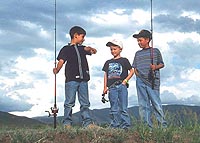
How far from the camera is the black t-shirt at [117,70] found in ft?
42.8

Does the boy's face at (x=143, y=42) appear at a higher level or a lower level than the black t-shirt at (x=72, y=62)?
higher

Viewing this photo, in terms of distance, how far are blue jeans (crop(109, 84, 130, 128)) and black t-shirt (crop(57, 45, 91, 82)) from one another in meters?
0.68

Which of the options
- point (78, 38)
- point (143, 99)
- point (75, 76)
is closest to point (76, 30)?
point (78, 38)

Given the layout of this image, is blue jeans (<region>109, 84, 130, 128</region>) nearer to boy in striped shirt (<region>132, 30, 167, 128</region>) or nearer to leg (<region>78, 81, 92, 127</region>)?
boy in striped shirt (<region>132, 30, 167, 128</region>)

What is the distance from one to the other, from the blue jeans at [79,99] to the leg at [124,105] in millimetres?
715

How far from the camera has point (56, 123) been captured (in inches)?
489

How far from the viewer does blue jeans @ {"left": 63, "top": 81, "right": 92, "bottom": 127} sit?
1252cm

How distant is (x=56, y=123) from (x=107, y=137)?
2679 millimetres

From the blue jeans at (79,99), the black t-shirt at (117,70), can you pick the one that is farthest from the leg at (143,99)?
the blue jeans at (79,99)

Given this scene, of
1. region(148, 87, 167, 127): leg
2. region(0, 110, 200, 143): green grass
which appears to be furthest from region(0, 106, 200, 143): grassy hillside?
region(148, 87, 167, 127): leg

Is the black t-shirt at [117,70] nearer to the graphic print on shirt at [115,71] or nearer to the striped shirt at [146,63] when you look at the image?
the graphic print on shirt at [115,71]

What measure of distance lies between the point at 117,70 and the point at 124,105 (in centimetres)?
75

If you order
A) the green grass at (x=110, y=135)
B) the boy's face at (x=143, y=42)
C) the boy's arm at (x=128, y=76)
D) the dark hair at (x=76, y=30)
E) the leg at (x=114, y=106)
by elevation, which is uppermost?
the dark hair at (x=76, y=30)

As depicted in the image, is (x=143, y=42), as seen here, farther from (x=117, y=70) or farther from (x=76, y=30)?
(x=76, y=30)
